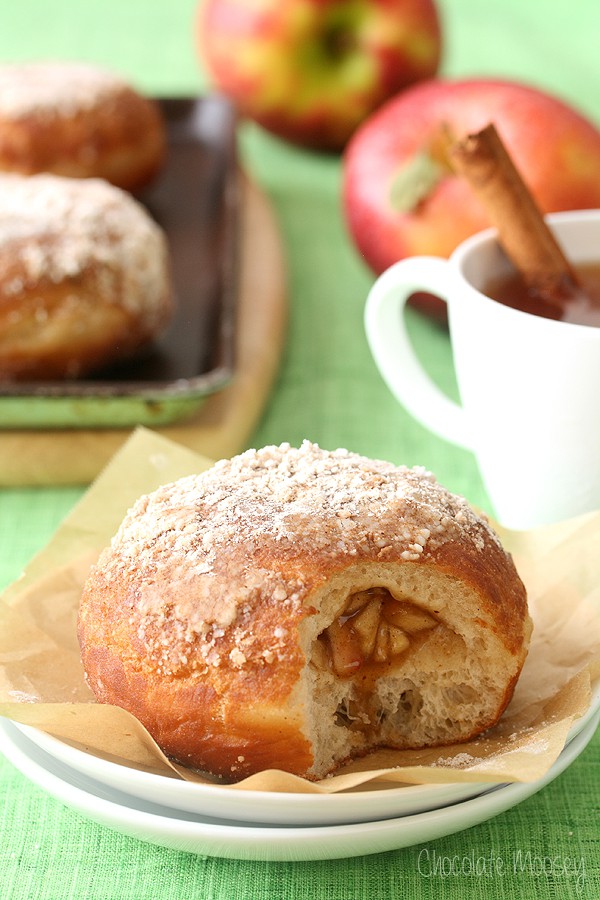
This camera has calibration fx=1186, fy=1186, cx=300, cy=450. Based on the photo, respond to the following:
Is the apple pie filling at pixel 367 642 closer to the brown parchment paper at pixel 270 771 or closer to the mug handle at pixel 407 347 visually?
the brown parchment paper at pixel 270 771

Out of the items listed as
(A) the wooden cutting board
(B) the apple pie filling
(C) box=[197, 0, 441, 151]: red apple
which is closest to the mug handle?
(A) the wooden cutting board

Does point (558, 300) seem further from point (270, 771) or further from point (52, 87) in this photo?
point (52, 87)

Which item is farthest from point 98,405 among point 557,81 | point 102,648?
point 557,81

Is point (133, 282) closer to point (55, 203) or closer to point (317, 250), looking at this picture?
point (55, 203)

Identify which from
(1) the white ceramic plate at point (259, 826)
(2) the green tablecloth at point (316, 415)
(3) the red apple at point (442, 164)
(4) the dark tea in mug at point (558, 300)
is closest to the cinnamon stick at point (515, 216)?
(4) the dark tea in mug at point (558, 300)

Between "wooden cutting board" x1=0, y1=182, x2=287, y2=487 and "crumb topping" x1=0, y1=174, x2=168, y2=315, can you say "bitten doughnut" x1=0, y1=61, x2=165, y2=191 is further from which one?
"wooden cutting board" x1=0, y1=182, x2=287, y2=487

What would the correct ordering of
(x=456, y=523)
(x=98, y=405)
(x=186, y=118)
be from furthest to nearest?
(x=186, y=118) < (x=98, y=405) < (x=456, y=523)

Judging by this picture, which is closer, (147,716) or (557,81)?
(147,716)
